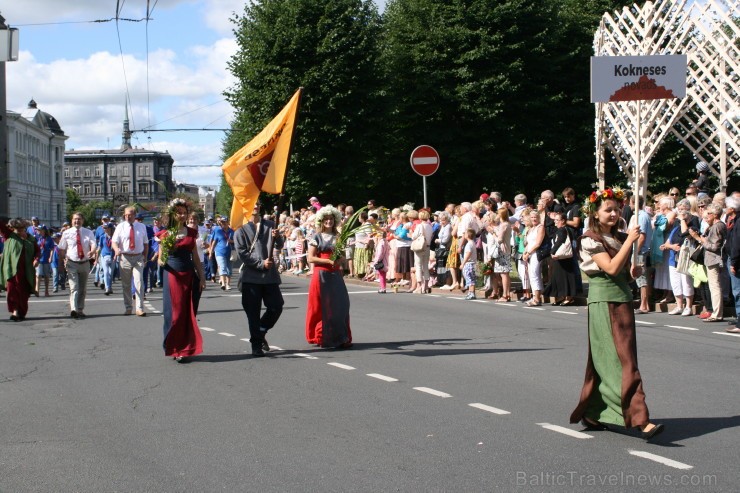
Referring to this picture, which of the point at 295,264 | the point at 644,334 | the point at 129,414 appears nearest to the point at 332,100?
the point at 295,264

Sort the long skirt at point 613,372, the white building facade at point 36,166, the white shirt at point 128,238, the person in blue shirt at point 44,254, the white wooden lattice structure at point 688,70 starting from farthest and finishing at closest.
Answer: the white building facade at point 36,166, the person in blue shirt at point 44,254, the white wooden lattice structure at point 688,70, the white shirt at point 128,238, the long skirt at point 613,372

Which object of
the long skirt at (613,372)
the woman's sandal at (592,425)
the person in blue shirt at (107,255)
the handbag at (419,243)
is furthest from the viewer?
the person in blue shirt at (107,255)

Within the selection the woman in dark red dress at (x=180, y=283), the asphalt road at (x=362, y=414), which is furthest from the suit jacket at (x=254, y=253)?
the asphalt road at (x=362, y=414)

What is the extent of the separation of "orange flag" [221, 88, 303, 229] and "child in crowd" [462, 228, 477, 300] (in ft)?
29.3

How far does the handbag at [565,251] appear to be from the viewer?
58.1 feet

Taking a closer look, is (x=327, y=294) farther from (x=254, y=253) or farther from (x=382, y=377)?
(x=382, y=377)

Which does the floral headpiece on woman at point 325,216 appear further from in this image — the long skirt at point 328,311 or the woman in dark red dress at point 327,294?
the long skirt at point 328,311

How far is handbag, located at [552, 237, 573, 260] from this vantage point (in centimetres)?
1772

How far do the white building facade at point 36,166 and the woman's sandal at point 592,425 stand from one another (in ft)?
350

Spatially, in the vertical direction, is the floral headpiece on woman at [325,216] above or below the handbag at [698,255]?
above

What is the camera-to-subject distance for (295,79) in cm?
4091

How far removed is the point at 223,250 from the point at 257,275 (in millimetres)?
14008

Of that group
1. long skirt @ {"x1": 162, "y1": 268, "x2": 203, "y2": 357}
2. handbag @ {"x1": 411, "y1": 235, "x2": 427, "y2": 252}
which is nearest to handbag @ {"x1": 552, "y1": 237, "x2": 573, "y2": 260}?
handbag @ {"x1": 411, "y1": 235, "x2": 427, "y2": 252}

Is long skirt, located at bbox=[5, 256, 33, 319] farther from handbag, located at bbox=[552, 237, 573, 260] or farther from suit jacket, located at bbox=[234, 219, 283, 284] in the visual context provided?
handbag, located at bbox=[552, 237, 573, 260]
